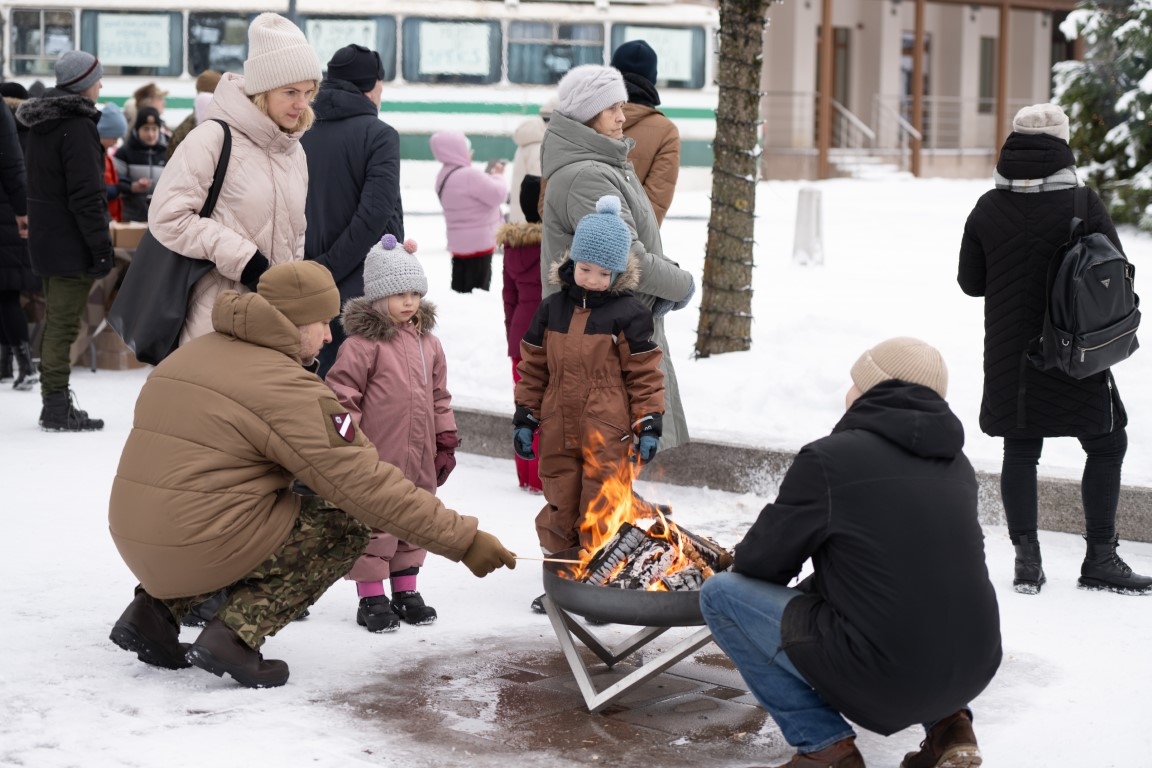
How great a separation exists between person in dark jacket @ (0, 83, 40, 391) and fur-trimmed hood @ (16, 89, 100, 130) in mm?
778

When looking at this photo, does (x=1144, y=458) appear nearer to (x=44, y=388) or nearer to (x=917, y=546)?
(x=917, y=546)

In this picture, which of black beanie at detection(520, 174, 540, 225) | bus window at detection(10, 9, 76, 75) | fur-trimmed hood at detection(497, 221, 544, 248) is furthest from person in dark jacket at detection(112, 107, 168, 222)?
bus window at detection(10, 9, 76, 75)

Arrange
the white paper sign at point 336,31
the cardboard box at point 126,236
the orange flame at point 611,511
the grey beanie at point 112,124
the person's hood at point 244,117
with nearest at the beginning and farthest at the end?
the orange flame at point 611,511
the person's hood at point 244,117
the cardboard box at point 126,236
the grey beanie at point 112,124
the white paper sign at point 336,31

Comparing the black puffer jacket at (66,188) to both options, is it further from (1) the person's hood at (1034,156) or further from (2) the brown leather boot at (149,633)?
(1) the person's hood at (1034,156)

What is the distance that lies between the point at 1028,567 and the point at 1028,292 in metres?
1.16

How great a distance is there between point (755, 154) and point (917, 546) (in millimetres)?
6359

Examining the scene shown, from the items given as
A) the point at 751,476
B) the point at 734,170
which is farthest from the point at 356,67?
the point at 734,170

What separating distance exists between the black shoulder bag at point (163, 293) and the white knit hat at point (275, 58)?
246mm

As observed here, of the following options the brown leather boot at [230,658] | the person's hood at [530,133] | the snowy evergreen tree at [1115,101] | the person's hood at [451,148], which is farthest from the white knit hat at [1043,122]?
the snowy evergreen tree at [1115,101]

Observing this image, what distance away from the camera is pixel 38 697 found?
16.0ft

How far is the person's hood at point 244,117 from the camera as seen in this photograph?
608 centimetres

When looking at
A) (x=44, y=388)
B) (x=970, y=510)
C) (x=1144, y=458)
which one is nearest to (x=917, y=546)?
(x=970, y=510)

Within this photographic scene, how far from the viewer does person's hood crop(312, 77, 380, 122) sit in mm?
7098

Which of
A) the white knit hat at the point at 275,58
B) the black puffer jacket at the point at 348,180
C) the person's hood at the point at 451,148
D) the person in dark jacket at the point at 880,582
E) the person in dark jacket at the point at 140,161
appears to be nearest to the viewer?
the person in dark jacket at the point at 880,582
